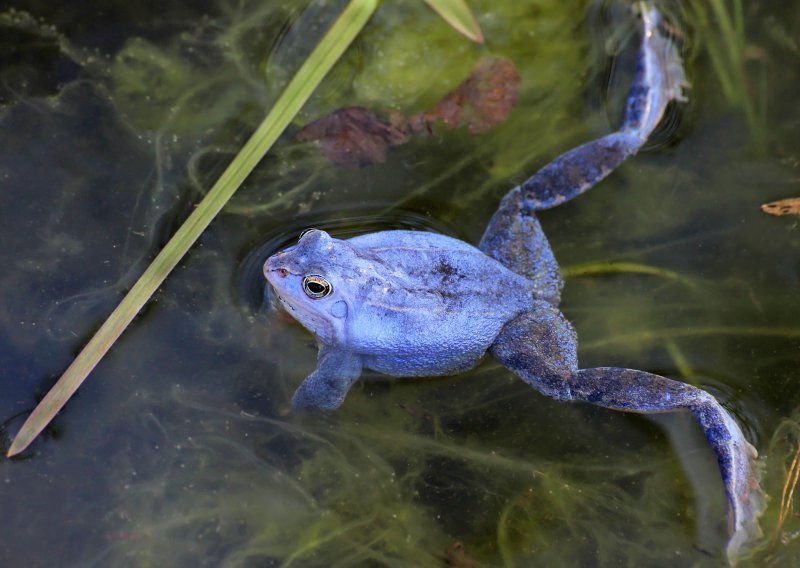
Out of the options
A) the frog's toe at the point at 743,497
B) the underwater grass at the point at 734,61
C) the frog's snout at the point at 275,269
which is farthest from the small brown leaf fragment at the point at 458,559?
the underwater grass at the point at 734,61

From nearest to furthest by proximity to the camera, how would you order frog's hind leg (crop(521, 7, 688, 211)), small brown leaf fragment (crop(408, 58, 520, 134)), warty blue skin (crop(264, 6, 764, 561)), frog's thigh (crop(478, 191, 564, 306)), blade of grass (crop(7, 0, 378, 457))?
Answer: warty blue skin (crop(264, 6, 764, 561)), blade of grass (crop(7, 0, 378, 457)), frog's thigh (crop(478, 191, 564, 306)), frog's hind leg (crop(521, 7, 688, 211)), small brown leaf fragment (crop(408, 58, 520, 134))

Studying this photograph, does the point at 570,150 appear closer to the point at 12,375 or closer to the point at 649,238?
the point at 649,238

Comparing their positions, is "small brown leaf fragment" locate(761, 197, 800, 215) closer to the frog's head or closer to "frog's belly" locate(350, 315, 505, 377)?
"frog's belly" locate(350, 315, 505, 377)

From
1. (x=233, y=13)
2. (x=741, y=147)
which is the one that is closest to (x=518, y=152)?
(x=741, y=147)

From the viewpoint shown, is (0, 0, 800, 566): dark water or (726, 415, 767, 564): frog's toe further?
(0, 0, 800, 566): dark water

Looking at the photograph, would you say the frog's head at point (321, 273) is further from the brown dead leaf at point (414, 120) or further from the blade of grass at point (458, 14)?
the blade of grass at point (458, 14)

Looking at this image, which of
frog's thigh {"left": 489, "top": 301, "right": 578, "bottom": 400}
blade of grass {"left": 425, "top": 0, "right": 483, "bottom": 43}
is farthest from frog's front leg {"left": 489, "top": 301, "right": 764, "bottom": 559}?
blade of grass {"left": 425, "top": 0, "right": 483, "bottom": 43}

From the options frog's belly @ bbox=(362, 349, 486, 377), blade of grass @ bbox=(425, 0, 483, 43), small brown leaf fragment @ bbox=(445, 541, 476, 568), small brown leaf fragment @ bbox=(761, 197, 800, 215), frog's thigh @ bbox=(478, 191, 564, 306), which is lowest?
small brown leaf fragment @ bbox=(445, 541, 476, 568)
